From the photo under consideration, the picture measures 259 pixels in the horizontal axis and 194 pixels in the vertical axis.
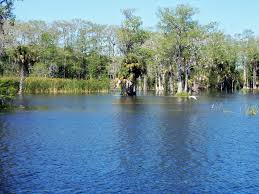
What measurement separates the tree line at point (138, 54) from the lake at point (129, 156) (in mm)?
56567

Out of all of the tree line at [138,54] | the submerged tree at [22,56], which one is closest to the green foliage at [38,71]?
the tree line at [138,54]

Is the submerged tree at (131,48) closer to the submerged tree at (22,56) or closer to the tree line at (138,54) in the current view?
the tree line at (138,54)

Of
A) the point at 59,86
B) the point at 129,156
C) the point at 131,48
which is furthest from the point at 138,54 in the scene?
the point at 129,156

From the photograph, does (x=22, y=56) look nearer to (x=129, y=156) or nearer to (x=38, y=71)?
(x=38, y=71)

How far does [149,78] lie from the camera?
15062 cm

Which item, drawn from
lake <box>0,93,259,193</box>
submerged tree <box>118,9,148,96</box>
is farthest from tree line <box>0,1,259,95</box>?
lake <box>0,93,259,193</box>

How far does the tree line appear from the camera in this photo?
101 metres

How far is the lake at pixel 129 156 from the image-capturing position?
20.4m

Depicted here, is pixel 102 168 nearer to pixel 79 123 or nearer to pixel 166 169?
pixel 166 169

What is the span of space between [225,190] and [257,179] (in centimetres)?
266

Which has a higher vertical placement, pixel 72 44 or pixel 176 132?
pixel 72 44

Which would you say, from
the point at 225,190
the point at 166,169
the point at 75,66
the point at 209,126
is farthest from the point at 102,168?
the point at 75,66

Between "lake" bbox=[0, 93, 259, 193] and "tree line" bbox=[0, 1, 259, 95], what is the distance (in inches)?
2227

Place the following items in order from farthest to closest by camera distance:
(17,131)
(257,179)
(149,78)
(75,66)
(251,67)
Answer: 1. (251,67)
2. (149,78)
3. (75,66)
4. (17,131)
5. (257,179)
